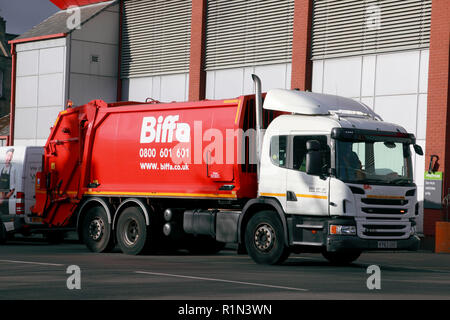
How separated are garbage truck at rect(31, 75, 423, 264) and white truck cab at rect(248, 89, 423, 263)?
0.06 ft

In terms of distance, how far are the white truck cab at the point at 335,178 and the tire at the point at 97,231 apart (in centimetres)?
419

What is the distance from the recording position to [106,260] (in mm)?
16234

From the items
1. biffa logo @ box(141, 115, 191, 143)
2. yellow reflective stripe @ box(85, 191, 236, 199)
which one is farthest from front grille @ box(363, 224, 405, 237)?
biffa logo @ box(141, 115, 191, 143)

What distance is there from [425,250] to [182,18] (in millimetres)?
14596

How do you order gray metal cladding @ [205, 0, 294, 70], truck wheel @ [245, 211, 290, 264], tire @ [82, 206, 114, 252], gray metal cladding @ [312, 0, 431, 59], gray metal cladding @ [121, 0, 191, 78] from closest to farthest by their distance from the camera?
truck wheel @ [245, 211, 290, 264] < tire @ [82, 206, 114, 252] < gray metal cladding @ [312, 0, 431, 59] < gray metal cladding @ [205, 0, 294, 70] < gray metal cladding @ [121, 0, 191, 78]

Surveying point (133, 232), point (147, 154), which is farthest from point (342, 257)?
point (147, 154)

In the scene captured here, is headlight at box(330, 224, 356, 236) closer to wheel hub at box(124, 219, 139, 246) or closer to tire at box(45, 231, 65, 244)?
wheel hub at box(124, 219, 139, 246)

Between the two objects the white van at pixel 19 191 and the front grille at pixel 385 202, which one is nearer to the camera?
the front grille at pixel 385 202

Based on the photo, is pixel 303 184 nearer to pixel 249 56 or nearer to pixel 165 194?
pixel 165 194

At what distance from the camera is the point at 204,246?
19266 mm

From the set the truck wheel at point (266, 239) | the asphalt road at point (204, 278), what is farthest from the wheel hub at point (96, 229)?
the truck wheel at point (266, 239)

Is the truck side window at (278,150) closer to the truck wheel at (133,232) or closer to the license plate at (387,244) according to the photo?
the license plate at (387,244)

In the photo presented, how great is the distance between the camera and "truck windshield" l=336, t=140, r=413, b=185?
14.6 metres

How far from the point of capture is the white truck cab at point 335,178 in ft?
47.8
